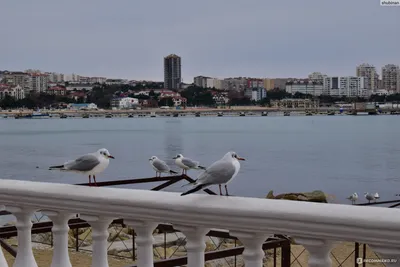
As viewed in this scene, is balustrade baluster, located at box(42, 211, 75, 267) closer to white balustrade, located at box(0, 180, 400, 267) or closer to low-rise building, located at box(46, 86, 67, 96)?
white balustrade, located at box(0, 180, 400, 267)

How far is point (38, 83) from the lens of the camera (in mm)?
187250

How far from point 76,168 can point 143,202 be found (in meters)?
0.61

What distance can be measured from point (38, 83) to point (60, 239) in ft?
625

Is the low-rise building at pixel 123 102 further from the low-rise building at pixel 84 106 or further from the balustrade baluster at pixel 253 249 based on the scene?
the balustrade baluster at pixel 253 249

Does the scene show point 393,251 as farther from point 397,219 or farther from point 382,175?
point 382,175

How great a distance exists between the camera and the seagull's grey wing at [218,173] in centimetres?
247

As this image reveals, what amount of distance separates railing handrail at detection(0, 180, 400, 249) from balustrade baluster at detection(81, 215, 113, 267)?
0.14ft

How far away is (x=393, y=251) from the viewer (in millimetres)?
2086

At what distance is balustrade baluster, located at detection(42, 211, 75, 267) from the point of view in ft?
9.59

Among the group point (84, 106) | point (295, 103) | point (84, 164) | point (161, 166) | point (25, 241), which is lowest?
point (295, 103)

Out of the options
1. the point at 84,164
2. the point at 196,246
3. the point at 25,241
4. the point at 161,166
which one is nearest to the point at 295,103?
the point at 161,166

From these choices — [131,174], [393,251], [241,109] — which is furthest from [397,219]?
[241,109]

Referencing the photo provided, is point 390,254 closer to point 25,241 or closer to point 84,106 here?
point 25,241

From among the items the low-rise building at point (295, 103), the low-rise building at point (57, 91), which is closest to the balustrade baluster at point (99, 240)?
the low-rise building at point (57, 91)
